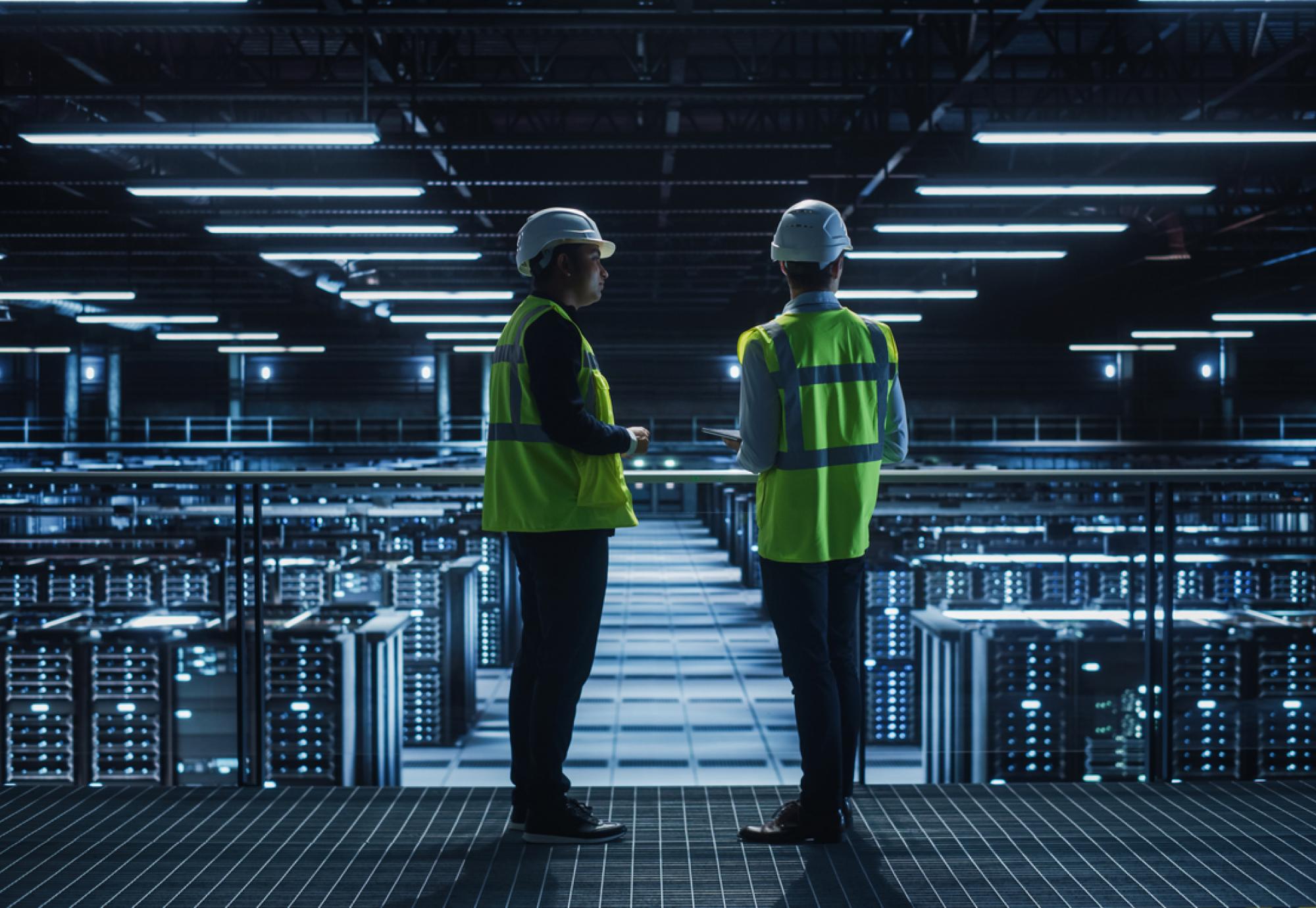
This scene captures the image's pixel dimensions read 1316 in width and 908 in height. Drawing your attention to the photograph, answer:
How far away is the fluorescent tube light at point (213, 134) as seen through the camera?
23.6 feet

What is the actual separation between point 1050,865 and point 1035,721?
2.21m

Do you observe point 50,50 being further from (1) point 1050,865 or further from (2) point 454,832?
(1) point 1050,865

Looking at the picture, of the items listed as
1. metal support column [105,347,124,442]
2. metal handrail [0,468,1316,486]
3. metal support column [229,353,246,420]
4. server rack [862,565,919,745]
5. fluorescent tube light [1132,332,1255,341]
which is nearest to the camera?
metal handrail [0,468,1316,486]

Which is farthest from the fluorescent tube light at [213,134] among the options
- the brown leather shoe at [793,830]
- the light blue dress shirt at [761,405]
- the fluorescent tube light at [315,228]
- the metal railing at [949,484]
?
the brown leather shoe at [793,830]

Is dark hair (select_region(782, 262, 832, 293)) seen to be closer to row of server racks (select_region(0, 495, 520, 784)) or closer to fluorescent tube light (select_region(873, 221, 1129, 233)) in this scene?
row of server racks (select_region(0, 495, 520, 784))

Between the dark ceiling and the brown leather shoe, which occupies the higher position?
the dark ceiling

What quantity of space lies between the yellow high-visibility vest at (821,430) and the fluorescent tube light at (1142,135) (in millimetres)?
5454

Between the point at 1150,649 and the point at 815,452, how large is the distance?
1.70 meters

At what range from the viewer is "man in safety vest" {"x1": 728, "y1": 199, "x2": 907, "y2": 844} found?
2572mm

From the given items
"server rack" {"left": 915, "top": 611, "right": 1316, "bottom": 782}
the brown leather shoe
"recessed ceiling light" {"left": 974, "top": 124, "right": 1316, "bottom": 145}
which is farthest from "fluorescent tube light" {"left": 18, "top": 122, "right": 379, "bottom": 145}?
the brown leather shoe

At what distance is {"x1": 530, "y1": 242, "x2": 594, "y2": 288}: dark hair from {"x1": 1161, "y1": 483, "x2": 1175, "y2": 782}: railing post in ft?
7.00

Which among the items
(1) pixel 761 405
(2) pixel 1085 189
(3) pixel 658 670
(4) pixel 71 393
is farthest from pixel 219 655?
(4) pixel 71 393

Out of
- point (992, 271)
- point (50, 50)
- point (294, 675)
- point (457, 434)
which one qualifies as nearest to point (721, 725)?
point (294, 675)

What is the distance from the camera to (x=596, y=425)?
252cm
